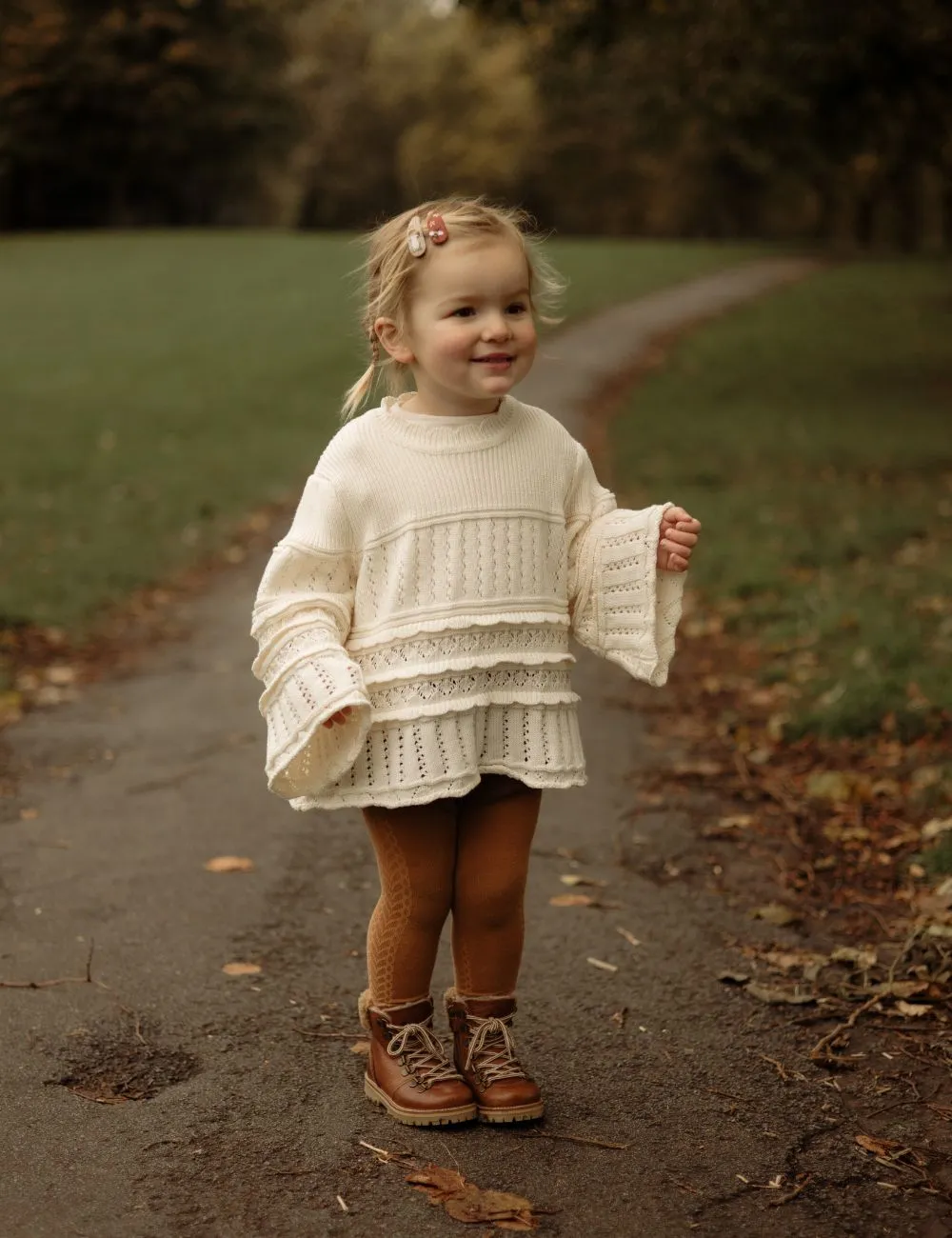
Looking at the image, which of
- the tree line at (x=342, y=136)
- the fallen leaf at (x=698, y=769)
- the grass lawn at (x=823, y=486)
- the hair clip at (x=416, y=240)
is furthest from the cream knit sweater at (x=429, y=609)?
the tree line at (x=342, y=136)

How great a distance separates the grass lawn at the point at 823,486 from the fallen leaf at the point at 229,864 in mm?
2272

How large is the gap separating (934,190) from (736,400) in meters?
31.2

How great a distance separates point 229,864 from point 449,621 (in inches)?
77.0

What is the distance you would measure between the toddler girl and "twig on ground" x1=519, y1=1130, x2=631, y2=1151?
0.04 meters

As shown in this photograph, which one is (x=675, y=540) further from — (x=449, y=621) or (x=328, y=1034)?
(x=328, y=1034)

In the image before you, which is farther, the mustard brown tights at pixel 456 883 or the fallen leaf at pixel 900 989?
the fallen leaf at pixel 900 989

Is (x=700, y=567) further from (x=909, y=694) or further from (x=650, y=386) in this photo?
(x=650, y=386)

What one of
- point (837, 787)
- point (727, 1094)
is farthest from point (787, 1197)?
point (837, 787)

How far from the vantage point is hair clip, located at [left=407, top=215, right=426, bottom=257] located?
2.99 m

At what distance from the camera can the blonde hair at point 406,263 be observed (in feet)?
9.90

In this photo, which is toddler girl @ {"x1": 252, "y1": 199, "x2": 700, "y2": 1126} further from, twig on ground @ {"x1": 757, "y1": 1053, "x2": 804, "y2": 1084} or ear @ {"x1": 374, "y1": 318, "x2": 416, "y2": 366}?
twig on ground @ {"x1": 757, "y1": 1053, "x2": 804, "y2": 1084}

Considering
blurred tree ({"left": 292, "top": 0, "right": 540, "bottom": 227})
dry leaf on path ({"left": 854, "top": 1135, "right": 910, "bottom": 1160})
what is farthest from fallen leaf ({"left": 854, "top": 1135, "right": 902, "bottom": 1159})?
blurred tree ({"left": 292, "top": 0, "right": 540, "bottom": 227})

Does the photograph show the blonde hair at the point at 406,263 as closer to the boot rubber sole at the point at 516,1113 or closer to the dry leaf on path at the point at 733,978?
the boot rubber sole at the point at 516,1113

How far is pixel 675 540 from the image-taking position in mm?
3148
